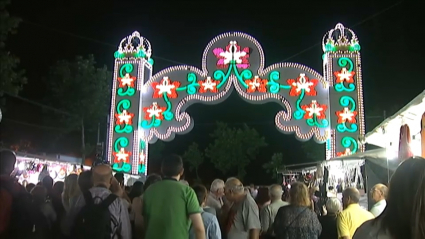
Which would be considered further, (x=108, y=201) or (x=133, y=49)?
(x=133, y=49)

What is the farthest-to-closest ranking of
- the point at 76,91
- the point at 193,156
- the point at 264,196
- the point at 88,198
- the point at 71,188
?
the point at 193,156, the point at 76,91, the point at 264,196, the point at 71,188, the point at 88,198

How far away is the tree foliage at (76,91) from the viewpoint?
1237 inches

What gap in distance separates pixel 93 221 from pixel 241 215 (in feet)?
7.82

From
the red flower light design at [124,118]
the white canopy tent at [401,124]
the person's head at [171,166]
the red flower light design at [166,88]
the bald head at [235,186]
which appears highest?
the red flower light design at [166,88]

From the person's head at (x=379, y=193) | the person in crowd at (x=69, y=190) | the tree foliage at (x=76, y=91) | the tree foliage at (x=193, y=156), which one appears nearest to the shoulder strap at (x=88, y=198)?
the person in crowd at (x=69, y=190)

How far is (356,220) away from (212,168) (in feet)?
136

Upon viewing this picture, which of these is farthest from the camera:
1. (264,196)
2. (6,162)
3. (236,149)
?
(236,149)

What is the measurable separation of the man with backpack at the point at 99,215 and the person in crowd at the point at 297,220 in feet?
6.68

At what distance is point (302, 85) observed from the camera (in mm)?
16594

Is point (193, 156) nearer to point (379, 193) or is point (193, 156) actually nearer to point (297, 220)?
→ point (379, 193)

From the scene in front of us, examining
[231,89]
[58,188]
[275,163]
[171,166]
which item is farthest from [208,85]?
[275,163]

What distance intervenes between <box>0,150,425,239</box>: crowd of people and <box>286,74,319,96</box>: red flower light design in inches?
392

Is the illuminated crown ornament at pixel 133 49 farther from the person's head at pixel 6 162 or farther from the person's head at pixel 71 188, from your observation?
the person's head at pixel 6 162

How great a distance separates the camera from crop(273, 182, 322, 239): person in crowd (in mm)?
5598
